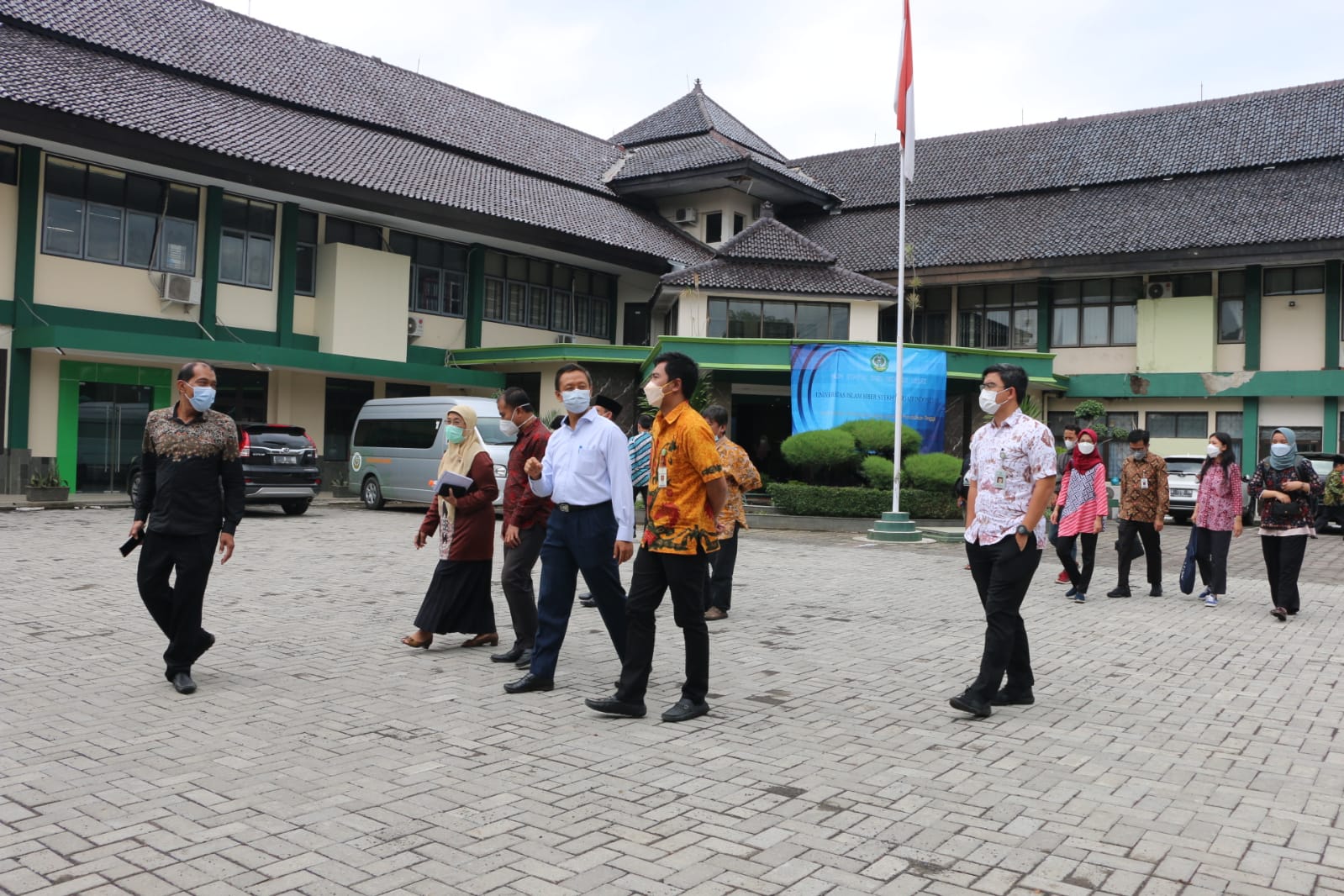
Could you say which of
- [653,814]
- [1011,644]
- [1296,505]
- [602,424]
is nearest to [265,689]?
[602,424]

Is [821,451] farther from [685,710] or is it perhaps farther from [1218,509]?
[685,710]

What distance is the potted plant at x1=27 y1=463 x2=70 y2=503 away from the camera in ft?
62.4

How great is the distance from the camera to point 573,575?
19.9 ft

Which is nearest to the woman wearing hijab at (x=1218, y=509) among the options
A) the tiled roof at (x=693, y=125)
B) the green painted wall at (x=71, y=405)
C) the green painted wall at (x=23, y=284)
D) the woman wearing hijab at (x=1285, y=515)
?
the woman wearing hijab at (x=1285, y=515)

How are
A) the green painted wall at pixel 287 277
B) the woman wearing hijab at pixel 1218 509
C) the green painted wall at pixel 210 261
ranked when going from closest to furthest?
the woman wearing hijab at pixel 1218 509, the green painted wall at pixel 210 261, the green painted wall at pixel 287 277

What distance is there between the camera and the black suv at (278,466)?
1761cm

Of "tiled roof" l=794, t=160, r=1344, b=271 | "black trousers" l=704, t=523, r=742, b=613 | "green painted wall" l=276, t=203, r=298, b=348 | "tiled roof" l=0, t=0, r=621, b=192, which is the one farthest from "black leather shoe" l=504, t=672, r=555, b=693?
"tiled roof" l=794, t=160, r=1344, b=271

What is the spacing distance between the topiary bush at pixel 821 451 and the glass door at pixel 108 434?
13022 mm

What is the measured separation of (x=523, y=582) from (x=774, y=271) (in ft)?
72.1

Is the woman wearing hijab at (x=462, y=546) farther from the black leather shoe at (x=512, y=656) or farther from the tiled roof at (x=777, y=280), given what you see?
the tiled roof at (x=777, y=280)

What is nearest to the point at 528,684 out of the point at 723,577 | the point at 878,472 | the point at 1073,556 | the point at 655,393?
the point at 655,393

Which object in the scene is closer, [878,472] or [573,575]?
[573,575]

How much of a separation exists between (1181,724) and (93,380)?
21876mm

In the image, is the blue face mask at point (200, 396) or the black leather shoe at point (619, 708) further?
the blue face mask at point (200, 396)
